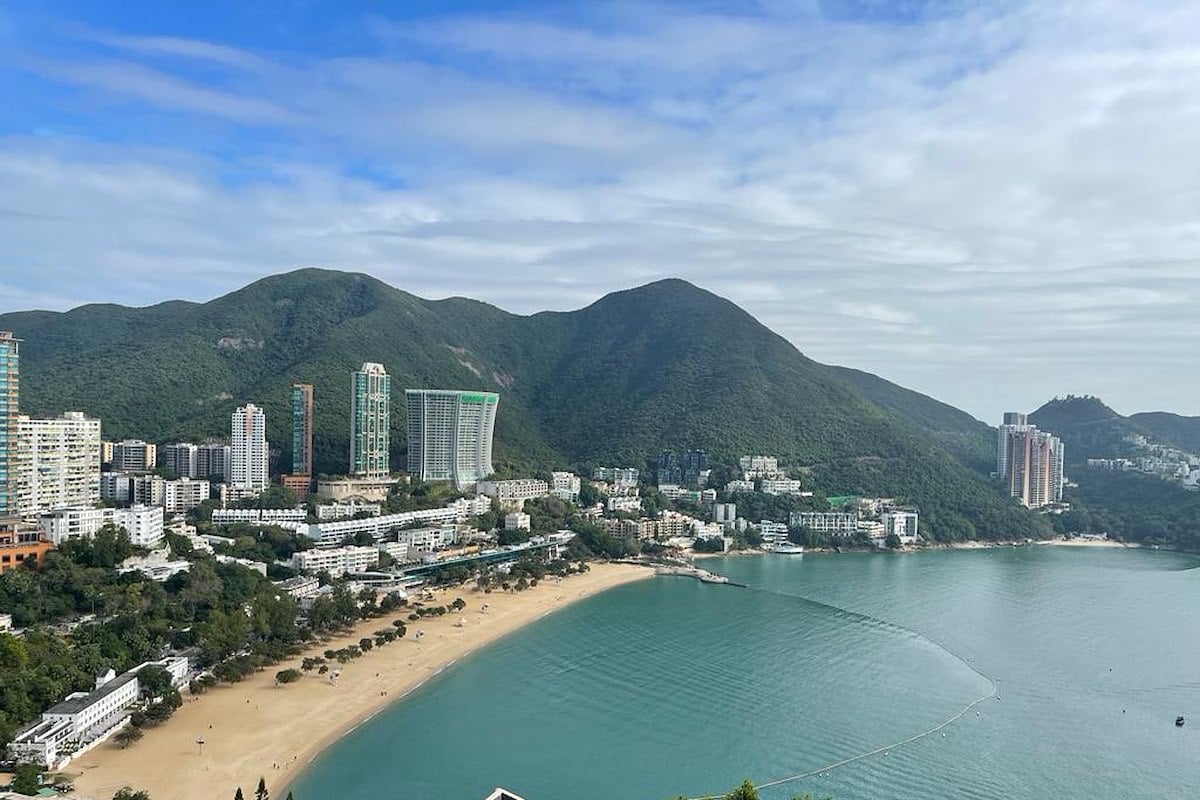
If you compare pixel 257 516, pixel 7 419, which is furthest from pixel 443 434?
pixel 7 419

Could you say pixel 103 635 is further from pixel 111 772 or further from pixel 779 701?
pixel 779 701

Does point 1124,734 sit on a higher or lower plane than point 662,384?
lower

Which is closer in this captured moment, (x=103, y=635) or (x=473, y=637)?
(x=103, y=635)

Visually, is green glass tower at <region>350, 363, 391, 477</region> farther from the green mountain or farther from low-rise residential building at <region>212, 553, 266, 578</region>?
low-rise residential building at <region>212, 553, 266, 578</region>

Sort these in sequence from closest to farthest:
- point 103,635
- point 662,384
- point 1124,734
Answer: point 1124,734, point 103,635, point 662,384

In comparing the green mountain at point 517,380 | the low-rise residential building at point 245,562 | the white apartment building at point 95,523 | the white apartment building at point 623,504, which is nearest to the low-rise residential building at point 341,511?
the green mountain at point 517,380

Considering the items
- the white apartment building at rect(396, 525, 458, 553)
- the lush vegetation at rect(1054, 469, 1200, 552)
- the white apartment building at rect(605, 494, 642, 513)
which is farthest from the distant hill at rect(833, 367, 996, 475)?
the white apartment building at rect(396, 525, 458, 553)

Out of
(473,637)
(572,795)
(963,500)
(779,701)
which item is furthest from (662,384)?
(572,795)

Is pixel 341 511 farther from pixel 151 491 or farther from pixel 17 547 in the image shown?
pixel 17 547
